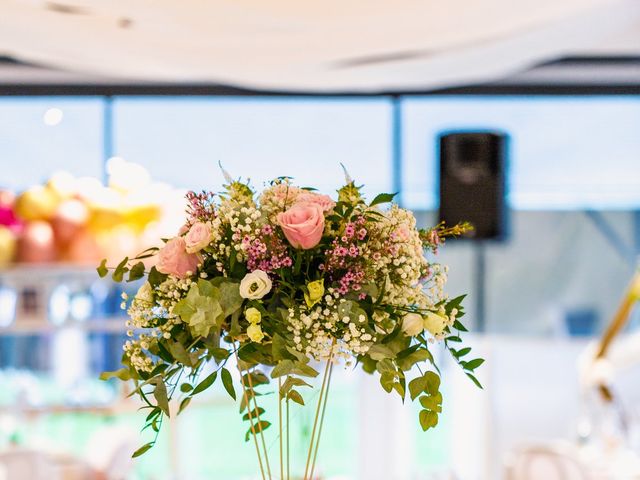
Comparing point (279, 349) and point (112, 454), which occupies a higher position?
point (279, 349)

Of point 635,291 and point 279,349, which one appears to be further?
point 635,291

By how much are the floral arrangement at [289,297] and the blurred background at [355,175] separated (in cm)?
165

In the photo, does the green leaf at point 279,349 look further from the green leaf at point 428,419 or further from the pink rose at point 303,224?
the green leaf at point 428,419

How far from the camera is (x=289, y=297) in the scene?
1321mm

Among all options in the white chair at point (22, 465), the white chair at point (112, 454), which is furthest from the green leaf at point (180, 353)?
the white chair at point (112, 454)

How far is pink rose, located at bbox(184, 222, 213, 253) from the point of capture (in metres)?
1.33

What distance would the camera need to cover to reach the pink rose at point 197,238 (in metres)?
1.33

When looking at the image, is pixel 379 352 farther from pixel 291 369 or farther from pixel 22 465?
pixel 22 465

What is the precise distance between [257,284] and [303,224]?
105mm

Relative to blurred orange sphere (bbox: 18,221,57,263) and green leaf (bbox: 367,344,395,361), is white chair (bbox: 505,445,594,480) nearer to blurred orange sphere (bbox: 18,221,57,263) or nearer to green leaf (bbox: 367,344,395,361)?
green leaf (bbox: 367,344,395,361)

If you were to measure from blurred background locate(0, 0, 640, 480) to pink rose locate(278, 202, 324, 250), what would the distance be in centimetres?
172

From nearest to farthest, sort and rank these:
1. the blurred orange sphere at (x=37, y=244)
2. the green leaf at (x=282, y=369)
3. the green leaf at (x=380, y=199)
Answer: the green leaf at (x=282, y=369) < the green leaf at (x=380, y=199) < the blurred orange sphere at (x=37, y=244)

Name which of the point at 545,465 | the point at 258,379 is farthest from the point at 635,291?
the point at 258,379

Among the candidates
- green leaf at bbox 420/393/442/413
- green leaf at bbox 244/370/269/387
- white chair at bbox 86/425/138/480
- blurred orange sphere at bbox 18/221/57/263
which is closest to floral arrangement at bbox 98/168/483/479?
green leaf at bbox 420/393/442/413
